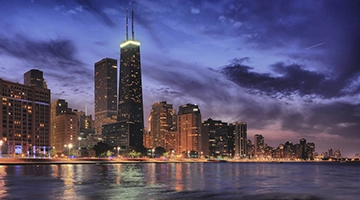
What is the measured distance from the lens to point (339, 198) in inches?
1794

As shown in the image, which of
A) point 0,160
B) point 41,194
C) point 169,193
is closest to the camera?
point 41,194

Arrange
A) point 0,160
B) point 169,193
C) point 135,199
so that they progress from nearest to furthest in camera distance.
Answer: point 135,199
point 169,193
point 0,160

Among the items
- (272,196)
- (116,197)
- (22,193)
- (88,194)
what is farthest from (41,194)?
(272,196)

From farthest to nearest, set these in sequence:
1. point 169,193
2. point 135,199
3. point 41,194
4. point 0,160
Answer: point 0,160, point 169,193, point 41,194, point 135,199

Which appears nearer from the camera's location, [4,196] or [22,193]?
[4,196]

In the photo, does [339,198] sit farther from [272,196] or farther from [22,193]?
[22,193]

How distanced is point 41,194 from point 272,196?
2624 cm

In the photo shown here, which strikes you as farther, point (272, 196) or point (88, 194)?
point (272, 196)

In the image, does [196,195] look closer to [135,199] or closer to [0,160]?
[135,199]

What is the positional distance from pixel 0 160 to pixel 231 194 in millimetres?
119299

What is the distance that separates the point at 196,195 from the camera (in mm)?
43188

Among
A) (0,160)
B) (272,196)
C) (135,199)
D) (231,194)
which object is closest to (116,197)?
(135,199)

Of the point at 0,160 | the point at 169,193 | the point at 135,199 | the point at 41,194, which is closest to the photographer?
the point at 135,199

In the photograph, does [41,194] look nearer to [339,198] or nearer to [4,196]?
[4,196]
